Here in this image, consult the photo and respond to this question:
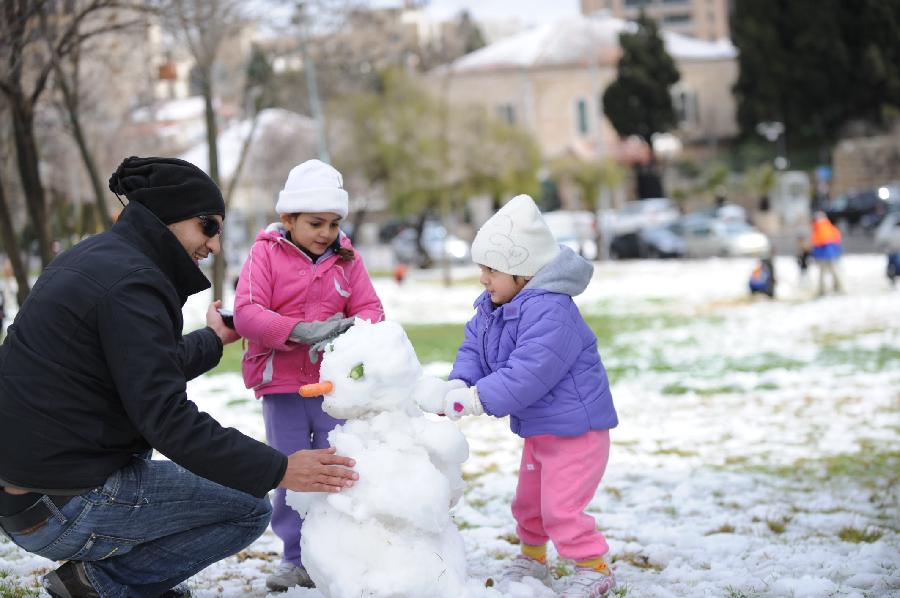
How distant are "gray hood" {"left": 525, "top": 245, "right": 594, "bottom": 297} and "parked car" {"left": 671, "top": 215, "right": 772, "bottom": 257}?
101ft

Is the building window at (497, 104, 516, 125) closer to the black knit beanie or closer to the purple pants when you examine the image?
the purple pants

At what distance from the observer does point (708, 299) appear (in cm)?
2311

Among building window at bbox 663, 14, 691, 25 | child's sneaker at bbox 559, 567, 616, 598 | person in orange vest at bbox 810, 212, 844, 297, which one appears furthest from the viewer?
building window at bbox 663, 14, 691, 25

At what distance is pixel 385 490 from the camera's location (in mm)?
3916

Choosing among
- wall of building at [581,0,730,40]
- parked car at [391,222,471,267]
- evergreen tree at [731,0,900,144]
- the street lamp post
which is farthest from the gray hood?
wall of building at [581,0,730,40]

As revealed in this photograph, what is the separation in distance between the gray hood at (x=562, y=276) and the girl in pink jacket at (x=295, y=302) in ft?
2.65

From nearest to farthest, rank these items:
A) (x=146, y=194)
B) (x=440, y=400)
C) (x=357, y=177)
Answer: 1. (x=146, y=194)
2. (x=440, y=400)
3. (x=357, y=177)

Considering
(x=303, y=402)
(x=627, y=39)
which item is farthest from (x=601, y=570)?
(x=627, y=39)

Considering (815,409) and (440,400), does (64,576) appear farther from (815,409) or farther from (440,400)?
(815,409)

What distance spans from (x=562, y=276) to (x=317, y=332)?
1080 millimetres

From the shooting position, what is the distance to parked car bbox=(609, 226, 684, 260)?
38.9 metres

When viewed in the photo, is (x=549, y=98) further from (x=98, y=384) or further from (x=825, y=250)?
(x=98, y=384)

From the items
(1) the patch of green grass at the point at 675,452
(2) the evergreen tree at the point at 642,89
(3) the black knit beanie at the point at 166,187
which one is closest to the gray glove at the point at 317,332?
(3) the black knit beanie at the point at 166,187

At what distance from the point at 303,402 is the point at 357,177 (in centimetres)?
3527
